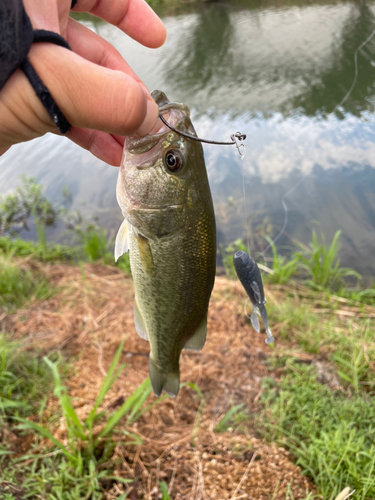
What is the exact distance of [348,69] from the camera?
30.4 feet

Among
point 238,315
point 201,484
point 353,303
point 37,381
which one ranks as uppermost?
point 37,381

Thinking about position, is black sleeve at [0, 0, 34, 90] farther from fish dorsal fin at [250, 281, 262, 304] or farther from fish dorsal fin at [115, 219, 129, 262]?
fish dorsal fin at [250, 281, 262, 304]

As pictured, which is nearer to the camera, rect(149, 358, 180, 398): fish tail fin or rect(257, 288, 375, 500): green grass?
rect(149, 358, 180, 398): fish tail fin

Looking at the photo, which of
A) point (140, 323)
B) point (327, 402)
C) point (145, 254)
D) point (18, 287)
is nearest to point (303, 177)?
point (327, 402)

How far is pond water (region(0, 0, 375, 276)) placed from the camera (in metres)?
6.16

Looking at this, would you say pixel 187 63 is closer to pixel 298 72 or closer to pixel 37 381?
pixel 298 72

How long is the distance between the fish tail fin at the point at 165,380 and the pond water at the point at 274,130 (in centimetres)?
227

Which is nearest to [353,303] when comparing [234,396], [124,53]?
[234,396]

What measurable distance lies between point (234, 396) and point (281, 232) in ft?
11.2

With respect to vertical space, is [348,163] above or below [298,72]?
below

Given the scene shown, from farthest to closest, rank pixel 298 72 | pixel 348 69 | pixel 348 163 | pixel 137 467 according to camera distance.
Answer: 1. pixel 298 72
2. pixel 348 69
3. pixel 348 163
4. pixel 137 467

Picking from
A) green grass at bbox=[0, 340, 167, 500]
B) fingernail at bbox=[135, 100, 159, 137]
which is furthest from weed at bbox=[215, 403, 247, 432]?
fingernail at bbox=[135, 100, 159, 137]

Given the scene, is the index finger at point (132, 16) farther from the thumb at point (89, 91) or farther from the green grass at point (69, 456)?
the green grass at point (69, 456)

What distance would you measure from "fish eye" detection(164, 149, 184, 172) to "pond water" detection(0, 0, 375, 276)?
2.45 metres
